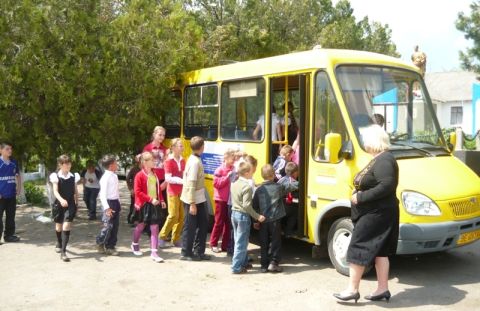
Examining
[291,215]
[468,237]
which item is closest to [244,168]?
[291,215]

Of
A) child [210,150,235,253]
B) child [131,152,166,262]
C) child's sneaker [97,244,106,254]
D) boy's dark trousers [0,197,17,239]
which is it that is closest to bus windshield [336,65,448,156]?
child [210,150,235,253]

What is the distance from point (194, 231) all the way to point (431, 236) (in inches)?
Answer: 125

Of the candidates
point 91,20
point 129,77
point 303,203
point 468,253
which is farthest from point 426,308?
point 91,20

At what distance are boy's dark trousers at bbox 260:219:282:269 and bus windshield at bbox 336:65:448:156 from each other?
62.3 inches

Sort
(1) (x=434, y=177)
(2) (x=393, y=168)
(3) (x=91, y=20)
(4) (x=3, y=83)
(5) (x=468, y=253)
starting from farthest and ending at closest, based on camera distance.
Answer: (3) (x=91, y=20), (4) (x=3, y=83), (5) (x=468, y=253), (1) (x=434, y=177), (2) (x=393, y=168)

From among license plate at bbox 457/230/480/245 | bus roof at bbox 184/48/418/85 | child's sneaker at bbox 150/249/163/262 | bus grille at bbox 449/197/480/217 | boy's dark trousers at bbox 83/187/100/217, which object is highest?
bus roof at bbox 184/48/418/85

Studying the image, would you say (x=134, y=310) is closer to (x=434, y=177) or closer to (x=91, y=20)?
(x=434, y=177)

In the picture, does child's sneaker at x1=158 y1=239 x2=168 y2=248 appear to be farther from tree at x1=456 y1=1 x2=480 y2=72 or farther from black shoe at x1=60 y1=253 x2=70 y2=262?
tree at x1=456 y1=1 x2=480 y2=72

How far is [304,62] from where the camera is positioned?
748cm

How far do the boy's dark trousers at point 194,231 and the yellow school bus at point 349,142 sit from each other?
108 centimetres

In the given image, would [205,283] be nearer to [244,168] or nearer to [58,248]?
[244,168]

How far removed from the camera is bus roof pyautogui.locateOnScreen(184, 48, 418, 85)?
7.22m

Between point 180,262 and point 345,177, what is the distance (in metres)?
2.61

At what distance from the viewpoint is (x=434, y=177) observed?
660 centimetres
